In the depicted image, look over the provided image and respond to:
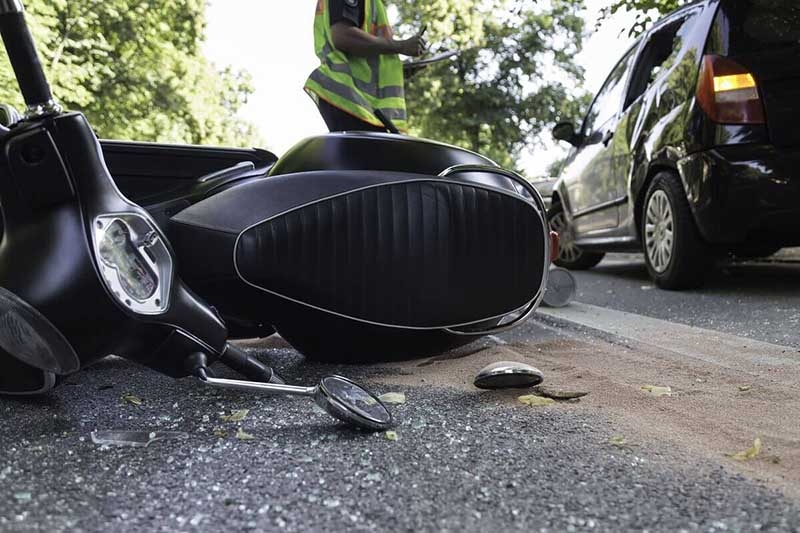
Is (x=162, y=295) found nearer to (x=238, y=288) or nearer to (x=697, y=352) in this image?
(x=238, y=288)

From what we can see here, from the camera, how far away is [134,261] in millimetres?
1790

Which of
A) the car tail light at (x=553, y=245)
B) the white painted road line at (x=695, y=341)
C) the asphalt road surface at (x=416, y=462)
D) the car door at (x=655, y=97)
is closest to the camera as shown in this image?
the asphalt road surface at (x=416, y=462)

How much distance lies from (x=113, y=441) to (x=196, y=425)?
206 mm

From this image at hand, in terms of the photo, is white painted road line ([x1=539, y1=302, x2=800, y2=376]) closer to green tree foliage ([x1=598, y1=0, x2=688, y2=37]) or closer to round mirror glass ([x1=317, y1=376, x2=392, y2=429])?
round mirror glass ([x1=317, y1=376, x2=392, y2=429])

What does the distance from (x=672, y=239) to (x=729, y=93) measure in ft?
2.99

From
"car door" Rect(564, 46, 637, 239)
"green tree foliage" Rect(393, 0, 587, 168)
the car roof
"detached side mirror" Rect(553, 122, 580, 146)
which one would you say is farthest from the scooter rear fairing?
"green tree foliage" Rect(393, 0, 587, 168)

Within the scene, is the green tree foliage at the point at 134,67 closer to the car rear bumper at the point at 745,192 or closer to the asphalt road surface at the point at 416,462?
the car rear bumper at the point at 745,192

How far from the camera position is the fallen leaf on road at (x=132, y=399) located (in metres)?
2.09

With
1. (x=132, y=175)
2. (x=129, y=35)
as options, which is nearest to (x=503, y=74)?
(x=129, y=35)

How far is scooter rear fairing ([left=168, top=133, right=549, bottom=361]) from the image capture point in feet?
6.79

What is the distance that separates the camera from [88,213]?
1.71 metres

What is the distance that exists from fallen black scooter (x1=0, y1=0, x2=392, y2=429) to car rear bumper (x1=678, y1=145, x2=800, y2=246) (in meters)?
2.84

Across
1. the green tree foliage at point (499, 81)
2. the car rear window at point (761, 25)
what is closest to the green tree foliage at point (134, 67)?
the green tree foliage at point (499, 81)

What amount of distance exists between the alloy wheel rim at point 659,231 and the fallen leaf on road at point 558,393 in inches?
102
